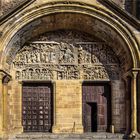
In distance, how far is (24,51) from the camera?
50.0 ft

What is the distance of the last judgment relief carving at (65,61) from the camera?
15211 mm

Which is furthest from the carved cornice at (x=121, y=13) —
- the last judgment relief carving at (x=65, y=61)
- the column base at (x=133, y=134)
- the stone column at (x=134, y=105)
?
the column base at (x=133, y=134)

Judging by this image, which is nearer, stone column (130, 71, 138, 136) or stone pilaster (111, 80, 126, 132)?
stone column (130, 71, 138, 136)

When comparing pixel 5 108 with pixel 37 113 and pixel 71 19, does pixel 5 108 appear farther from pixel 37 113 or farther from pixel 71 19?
pixel 71 19

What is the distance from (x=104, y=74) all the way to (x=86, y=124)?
195cm

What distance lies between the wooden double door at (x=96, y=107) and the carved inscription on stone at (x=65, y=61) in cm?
42

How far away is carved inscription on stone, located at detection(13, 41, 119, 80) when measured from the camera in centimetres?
1521

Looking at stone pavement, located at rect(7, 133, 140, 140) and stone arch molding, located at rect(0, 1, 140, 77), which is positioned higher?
stone arch molding, located at rect(0, 1, 140, 77)

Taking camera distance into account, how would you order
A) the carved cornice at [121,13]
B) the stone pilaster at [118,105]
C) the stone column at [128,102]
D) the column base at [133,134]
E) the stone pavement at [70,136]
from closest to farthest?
the column base at [133,134], the carved cornice at [121,13], the stone column at [128,102], the stone pavement at [70,136], the stone pilaster at [118,105]

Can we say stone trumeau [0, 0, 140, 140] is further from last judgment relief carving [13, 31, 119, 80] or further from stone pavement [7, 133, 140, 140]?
stone pavement [7, 133, 140, 140]

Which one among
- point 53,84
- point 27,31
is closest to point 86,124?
point 53,84

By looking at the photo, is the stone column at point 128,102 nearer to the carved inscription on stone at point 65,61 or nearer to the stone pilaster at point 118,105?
the stone pilaster at point 118,105

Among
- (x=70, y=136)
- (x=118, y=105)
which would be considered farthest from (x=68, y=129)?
(x=118, y=105)

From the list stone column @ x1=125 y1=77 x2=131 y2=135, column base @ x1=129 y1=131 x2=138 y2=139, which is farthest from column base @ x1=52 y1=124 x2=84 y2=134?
column base @ x1=129 y1=131 x2=138 y2=139
